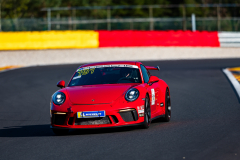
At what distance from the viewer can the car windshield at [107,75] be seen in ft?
27.8

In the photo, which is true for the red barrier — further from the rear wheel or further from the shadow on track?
the rear wheel

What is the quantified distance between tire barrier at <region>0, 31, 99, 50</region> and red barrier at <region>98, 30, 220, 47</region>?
67 cm

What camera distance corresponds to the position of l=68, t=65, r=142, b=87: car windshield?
27.8 feet

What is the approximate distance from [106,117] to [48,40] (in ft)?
58.3

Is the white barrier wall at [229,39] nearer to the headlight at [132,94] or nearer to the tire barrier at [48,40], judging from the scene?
the tire barrier at [48,40]

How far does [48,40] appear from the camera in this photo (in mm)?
24688

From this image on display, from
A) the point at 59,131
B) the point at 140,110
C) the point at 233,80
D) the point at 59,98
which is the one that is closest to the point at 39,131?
the point at 59,131

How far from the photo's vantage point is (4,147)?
22.9ft

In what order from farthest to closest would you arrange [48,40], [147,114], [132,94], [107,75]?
[48,40] < [107,75] < [147,114] < [132,94]

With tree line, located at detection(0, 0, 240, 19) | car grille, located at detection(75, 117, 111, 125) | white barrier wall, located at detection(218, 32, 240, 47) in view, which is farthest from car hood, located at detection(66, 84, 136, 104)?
tree line, located at detection(0, 0, 240, 19)

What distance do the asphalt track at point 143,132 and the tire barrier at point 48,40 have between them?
899 centimetres

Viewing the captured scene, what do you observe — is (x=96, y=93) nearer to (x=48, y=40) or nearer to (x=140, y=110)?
(x=140, y=110)

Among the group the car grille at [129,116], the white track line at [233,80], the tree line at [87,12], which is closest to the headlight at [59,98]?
the car grille at [129,116]

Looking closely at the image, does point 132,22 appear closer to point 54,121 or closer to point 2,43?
point 2,43
